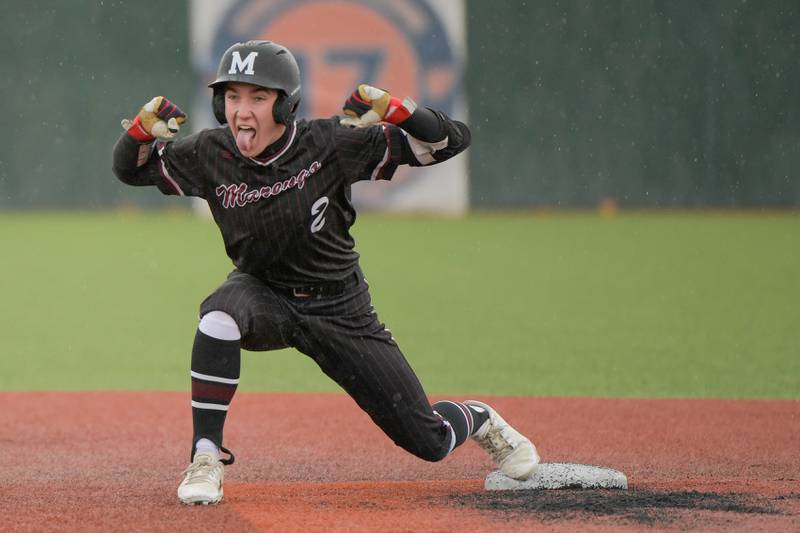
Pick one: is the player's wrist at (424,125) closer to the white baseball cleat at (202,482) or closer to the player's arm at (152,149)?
the player's arm at (152,149)

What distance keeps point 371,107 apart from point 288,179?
0.41 m

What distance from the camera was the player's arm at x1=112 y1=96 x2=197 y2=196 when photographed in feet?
14.7

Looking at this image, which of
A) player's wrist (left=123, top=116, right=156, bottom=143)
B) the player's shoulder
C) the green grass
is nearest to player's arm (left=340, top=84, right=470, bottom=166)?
the player's shoulder

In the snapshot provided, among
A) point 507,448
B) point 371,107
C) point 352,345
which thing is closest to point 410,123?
point 371,107

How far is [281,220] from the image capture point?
179 inches

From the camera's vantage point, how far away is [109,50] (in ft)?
58.1

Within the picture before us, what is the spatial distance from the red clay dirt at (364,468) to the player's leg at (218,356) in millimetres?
111

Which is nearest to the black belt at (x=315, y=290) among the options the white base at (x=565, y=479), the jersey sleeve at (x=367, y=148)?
the jersey sleeve at (x=367, y=148)

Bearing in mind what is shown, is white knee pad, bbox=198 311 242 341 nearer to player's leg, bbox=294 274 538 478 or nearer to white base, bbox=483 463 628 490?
player's leg, bbox=294 274 538 478

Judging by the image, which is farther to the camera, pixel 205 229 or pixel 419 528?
pixel 205 229

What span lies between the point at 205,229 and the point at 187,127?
242 cm

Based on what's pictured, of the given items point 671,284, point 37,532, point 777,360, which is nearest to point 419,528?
point 37,532

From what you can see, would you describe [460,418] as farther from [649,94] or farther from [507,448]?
[649,94]

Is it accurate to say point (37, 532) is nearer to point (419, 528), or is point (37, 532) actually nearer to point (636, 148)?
point (419, 528)
